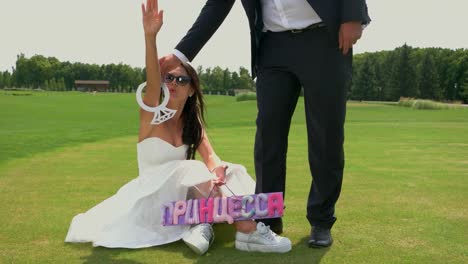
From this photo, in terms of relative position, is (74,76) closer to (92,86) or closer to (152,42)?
(92,86)

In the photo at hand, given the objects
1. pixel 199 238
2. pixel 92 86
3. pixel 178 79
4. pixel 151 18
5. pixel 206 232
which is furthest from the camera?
pixel 92 86

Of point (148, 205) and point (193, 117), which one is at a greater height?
point (193, 117)

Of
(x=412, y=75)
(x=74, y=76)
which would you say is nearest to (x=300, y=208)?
(x=412, y=75)

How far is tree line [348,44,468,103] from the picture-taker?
218 feet

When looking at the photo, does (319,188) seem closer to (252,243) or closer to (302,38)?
(252,243)

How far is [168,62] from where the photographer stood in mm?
3316

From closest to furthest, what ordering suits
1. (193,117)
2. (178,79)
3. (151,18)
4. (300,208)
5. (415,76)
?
1. (151,18)
2. (178,79)
3. (193,117)
4. (300,208)
5. (415,76)

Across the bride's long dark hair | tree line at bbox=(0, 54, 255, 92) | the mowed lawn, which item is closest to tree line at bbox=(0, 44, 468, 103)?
tree line at bbox=(0, 54, 255, 92)

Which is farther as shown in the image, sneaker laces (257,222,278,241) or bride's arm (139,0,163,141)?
bride's arm (139,0,163,141)

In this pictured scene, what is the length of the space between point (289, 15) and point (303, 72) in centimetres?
33

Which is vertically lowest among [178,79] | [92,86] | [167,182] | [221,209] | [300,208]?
[300,208]

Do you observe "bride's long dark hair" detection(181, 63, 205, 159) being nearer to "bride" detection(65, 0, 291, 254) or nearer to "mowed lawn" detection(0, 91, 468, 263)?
"bride" detection(65, 0, 291, 254)

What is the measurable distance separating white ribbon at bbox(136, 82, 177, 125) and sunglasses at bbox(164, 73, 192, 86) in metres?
0.19

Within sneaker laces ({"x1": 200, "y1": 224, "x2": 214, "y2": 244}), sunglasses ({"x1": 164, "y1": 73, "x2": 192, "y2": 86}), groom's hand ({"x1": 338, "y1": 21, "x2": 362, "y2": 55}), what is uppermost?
groom's hand ({"x1": 338, "y1": 21, "x2": 362, "y2": 55})
